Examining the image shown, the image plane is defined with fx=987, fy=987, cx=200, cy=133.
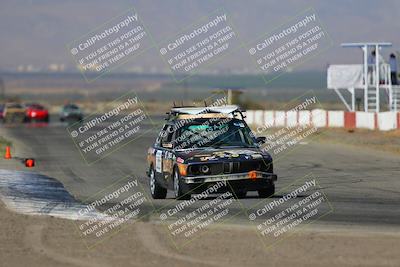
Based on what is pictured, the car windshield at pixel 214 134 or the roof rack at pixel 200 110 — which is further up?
the roof rack at pixel 200 110

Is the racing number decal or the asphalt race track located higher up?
the racing number decal

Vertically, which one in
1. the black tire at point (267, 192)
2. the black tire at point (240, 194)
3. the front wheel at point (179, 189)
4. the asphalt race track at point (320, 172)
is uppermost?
the front wheel at point (179, 189)

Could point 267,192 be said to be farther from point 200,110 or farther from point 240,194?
point 200,110

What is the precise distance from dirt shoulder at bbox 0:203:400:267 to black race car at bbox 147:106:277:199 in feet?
13.2

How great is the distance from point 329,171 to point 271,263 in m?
14.8

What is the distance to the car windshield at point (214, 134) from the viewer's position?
1777 cm

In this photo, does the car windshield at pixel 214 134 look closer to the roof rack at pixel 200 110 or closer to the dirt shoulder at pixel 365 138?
the roof rack at pixel 200 110

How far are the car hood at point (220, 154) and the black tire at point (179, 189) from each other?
35cm

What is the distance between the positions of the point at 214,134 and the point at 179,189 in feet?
4.27

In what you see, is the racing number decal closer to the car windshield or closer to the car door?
the car door

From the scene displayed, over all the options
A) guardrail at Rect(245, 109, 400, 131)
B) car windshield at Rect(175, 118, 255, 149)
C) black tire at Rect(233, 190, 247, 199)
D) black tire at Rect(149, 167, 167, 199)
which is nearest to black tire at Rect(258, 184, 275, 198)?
black tire at Rect(233, 190, 247, 199)

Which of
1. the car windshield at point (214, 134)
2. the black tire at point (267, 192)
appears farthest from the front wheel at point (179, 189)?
the black tire at point (267, 192)

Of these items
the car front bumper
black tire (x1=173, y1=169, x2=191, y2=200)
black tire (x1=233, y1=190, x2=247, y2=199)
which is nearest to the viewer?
the car front bumper

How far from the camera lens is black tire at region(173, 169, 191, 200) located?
17.1 metres
